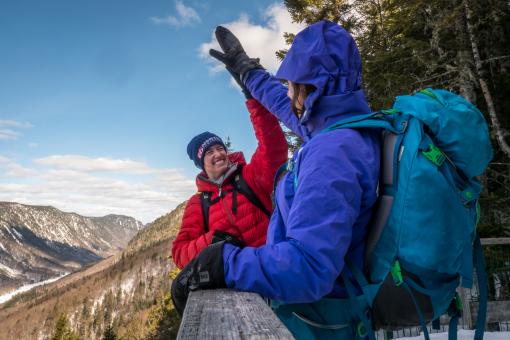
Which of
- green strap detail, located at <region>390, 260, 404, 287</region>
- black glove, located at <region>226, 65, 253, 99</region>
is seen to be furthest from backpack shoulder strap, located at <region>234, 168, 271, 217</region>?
green strap detail, located at <region>390, 260, 404, 287</region>

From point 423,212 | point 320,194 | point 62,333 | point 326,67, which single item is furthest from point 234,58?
point 62,333

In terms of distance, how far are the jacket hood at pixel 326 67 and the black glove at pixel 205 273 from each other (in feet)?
2.28

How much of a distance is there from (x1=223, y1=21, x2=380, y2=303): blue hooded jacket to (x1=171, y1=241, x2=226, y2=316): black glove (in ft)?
0.11

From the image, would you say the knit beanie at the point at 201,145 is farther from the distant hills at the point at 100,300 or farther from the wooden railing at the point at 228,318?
the distant hills at the point at 100,300

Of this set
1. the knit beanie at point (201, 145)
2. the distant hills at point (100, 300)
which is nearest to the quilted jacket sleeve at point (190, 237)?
the knit beanie at point (201, 145)

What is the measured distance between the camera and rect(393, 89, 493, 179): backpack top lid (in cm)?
137

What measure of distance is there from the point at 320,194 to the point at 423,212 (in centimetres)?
34

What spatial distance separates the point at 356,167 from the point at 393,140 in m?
0.21

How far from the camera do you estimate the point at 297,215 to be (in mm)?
1309

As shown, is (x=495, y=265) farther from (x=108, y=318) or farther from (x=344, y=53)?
(x=108, y=318)

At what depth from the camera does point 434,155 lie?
4.38 feet

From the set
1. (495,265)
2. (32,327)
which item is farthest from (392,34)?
(32,327)

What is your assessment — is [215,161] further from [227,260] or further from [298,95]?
[227,260]

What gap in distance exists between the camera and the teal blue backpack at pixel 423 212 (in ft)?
4.24
